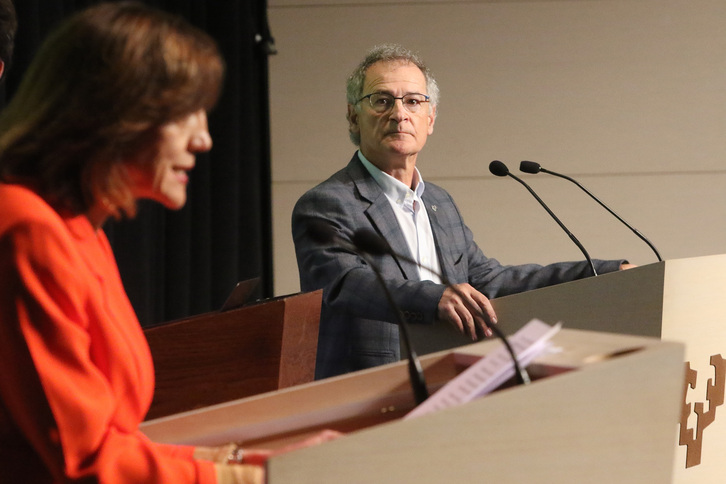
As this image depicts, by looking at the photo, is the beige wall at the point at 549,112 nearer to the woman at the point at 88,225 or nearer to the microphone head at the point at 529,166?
the microphone head at the point at 529,166

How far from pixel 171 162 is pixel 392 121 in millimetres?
1593

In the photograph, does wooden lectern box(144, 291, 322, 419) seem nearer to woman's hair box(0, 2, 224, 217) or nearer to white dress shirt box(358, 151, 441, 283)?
white dress shirt box(358, 151, 441, 283)

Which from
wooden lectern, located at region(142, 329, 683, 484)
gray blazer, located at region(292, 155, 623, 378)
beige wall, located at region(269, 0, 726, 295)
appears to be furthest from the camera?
beige wall, located at region(269, 0, 726, 295)

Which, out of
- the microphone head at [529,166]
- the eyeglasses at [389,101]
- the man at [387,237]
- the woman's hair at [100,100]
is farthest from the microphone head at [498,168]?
the woman's hair at [100,100]

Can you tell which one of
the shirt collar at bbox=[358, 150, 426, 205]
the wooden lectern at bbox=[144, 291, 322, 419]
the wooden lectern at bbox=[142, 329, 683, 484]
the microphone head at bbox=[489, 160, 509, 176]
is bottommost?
the wooden lectern at bbox=[144, 291, 322, 419]

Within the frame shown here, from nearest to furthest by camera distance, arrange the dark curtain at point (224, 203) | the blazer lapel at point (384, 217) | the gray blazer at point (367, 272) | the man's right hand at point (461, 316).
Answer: the man's right hand at point (461, 316), the gray blazer at point (367, 272), the blazer lapel at point (384, 217), the dark curtain at point (224, 203)

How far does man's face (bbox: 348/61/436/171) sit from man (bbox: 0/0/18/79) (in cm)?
111

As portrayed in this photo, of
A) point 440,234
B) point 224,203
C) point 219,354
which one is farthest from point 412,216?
point 224,203

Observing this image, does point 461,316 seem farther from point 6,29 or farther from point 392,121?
point 6,29

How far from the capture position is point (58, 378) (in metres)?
0.96

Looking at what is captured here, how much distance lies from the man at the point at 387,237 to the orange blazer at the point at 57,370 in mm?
1172

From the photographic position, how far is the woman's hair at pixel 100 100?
103 centimetres

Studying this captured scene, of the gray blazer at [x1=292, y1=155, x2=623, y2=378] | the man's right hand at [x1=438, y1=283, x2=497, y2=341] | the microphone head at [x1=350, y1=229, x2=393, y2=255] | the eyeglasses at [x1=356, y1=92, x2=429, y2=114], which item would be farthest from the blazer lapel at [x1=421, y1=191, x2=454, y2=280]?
the microphone head at [x1=350, y1=229, x2=393, y2=255]

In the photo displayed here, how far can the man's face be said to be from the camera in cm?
261
